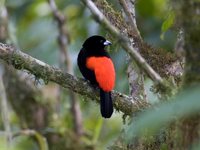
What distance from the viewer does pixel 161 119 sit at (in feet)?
4.15

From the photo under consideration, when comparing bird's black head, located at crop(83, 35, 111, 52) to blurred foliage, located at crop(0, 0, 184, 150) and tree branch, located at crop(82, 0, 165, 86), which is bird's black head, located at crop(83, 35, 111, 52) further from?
tree branch, located at crop(82, 0, 165, 86)

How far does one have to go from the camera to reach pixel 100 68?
3723 mm

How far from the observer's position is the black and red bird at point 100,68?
3.39 meters

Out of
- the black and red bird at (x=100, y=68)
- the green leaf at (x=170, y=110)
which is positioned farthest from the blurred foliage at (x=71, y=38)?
the green leaf at (x=170, y=110)

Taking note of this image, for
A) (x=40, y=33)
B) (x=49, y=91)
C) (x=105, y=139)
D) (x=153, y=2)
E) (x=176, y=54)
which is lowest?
(x=176, y=54)

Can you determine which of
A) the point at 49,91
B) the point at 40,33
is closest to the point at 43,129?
the point at 49,91

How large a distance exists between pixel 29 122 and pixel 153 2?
195 centimetres

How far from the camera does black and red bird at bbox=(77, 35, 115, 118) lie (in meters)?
3.39

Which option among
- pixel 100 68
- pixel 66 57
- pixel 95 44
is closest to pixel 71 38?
pixel 66 57

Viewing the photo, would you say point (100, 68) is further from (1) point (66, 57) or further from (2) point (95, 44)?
(1) point (66, 57)

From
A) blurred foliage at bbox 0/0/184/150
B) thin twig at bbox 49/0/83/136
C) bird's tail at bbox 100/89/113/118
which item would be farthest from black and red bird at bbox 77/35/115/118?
thin twig at bbox 49/0/83/136

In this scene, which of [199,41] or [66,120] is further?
[66,120]

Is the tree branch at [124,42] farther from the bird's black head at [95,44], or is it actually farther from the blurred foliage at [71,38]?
the blurred foliage at [71,38]

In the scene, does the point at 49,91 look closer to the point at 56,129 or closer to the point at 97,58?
the point at 56,129
